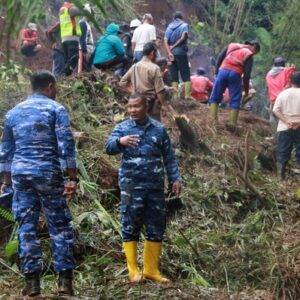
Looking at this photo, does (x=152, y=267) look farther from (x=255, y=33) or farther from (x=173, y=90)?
(x=255, y=33)

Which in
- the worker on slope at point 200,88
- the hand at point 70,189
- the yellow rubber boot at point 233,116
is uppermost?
the hand at point 70,189

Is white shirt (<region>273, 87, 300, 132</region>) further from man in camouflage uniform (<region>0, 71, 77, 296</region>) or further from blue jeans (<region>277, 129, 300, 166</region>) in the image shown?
man in camouflage uniform (<region>0, 71, 77, 296</region>)

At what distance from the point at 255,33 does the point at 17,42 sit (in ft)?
55.6

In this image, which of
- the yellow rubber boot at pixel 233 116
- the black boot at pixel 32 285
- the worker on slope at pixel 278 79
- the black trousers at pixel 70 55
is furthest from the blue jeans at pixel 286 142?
the black boot at pixel 32 285

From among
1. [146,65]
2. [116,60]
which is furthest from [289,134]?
[116,60]

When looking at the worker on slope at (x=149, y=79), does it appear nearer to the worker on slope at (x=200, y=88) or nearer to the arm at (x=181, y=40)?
the arm at (x=181, y=40)

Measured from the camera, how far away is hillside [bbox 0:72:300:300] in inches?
226

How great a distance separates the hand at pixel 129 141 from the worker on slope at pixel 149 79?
3.42 meters

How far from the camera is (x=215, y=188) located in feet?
27.5

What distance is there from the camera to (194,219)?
757 centimetres

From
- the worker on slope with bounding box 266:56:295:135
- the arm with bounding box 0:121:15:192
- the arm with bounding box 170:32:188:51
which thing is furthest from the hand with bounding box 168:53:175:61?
the arm with bounding box 0:121:15:192

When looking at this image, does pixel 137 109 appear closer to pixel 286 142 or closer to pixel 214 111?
pixel 286 142

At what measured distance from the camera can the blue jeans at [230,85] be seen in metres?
10.6

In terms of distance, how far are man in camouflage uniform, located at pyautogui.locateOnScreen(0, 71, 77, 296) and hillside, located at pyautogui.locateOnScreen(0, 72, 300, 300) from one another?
0.33 meters
